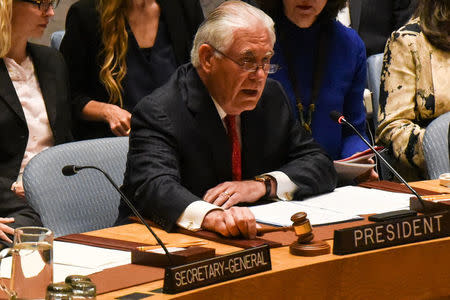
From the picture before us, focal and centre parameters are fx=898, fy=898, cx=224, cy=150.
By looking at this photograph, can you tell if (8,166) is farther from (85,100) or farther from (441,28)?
(441,28)

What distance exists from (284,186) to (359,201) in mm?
245

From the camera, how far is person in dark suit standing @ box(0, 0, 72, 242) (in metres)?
3.50

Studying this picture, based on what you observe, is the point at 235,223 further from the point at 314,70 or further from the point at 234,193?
the point at 314,70

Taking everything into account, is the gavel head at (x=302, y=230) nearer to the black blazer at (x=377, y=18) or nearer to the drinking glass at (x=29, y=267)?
the drinking glass at (x=29, y=267)

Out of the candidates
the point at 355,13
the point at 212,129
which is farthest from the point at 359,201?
the point at 355,13

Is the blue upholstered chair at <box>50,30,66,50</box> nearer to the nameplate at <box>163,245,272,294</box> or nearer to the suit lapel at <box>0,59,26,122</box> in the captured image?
the suit lapel at <box>0,59,26,122</box>


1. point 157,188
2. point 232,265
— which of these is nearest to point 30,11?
point 157,188

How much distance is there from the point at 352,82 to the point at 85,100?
1.15 m

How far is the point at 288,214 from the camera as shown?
8.61 ft

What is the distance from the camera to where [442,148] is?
3457 mm

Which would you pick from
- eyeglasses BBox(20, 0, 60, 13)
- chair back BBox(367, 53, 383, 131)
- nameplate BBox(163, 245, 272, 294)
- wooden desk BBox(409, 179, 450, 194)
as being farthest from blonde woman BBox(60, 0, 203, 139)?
nameplate BBox(163, 245, 272, 294)

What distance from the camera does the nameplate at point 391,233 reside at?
7.11 feet

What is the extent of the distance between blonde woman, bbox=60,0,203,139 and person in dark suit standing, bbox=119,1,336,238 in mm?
879

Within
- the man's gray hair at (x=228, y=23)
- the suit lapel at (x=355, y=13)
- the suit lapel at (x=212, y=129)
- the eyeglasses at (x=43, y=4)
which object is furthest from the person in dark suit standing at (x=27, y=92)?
the suit lapel at (x=355, y=13)
